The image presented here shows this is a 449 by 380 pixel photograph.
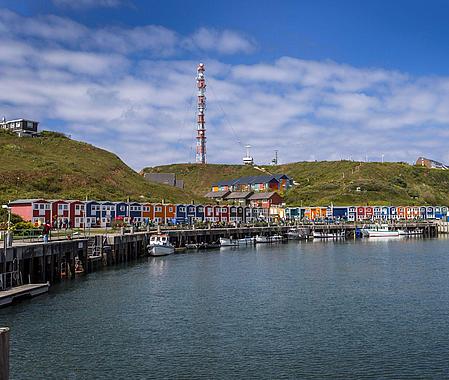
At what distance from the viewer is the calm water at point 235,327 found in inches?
973

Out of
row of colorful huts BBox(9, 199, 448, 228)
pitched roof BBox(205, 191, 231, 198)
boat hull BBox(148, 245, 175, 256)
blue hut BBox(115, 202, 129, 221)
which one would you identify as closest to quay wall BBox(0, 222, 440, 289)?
boat hull BBox(148, 245, 175, 256)

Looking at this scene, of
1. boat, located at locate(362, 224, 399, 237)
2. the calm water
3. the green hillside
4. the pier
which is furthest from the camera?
boat, located at locate(362, 224, 399, 237)

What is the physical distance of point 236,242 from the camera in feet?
339

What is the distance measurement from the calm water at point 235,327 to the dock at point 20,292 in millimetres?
860

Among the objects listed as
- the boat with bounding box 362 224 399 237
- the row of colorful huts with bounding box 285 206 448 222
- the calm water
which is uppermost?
the row of colorful huts with bounding box 285 206 448 222

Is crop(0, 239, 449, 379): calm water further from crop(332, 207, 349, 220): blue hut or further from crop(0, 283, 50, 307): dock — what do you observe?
crop(332, 207, 349, 220): blue hut

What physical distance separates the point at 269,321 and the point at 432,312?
11296 mm

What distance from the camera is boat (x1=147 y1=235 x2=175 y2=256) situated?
78.2m

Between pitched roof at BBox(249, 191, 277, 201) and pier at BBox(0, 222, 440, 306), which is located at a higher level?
pitched roof at BBox(249, 191, 277, 201)

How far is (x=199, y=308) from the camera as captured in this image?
124 ft

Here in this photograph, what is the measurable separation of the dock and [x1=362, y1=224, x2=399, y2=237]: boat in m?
104

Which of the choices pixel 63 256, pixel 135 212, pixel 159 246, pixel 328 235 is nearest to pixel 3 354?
pixel 63 256

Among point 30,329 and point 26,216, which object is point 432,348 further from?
point 26,216

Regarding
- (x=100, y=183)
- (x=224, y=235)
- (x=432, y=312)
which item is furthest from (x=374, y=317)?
(x=100, y=183)
